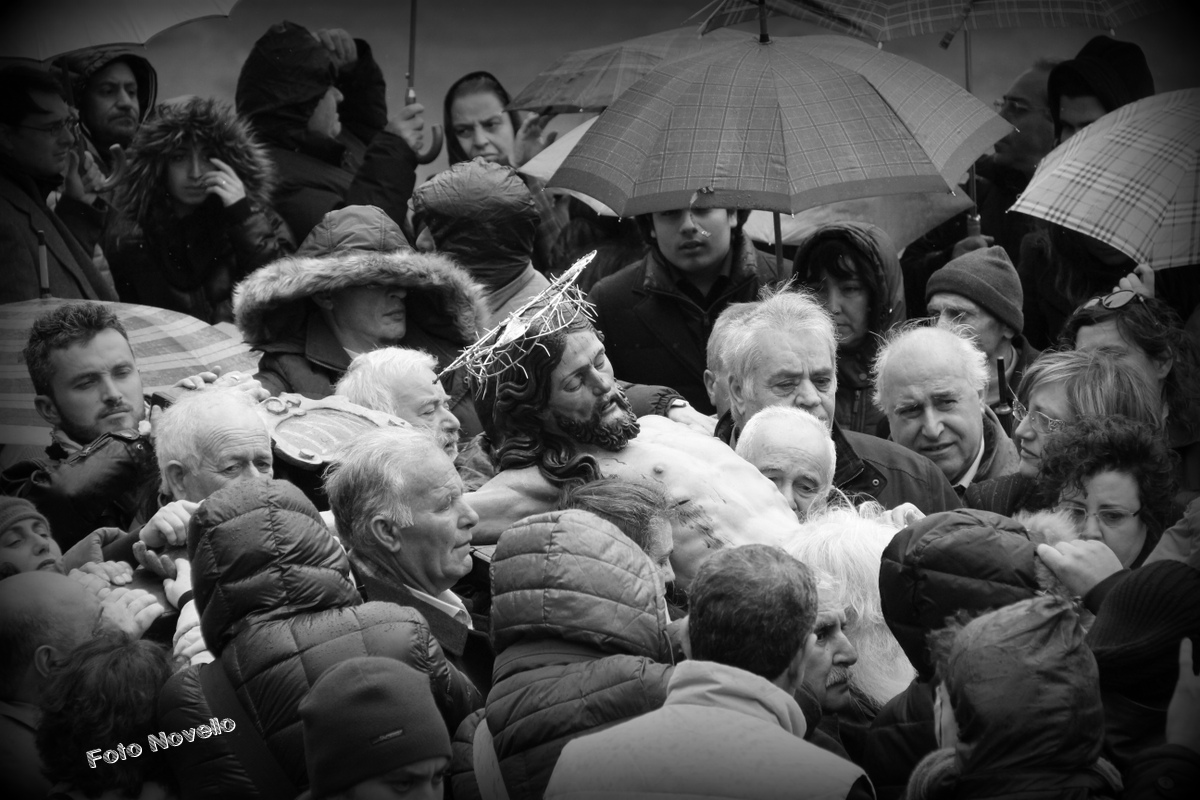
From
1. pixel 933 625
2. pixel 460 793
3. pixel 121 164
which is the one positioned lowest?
pixel 460 793

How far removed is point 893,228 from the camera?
6.83m

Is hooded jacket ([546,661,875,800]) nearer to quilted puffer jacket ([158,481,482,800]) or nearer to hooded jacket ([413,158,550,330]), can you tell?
quilted puffer jacket ([158,481,482,800])

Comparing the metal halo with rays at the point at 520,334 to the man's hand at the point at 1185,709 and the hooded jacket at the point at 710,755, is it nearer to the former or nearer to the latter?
the hooded jacket at the point at 710,755

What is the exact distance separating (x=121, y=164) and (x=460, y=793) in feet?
12.4

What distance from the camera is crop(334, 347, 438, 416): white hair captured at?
16.9 feet

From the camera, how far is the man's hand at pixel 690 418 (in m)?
5.15

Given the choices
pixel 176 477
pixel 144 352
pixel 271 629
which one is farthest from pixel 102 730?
pixel 144 352

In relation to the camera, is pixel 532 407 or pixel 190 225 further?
pixel 190 225

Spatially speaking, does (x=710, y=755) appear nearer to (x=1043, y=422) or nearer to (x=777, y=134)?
(x=1043, y=422)

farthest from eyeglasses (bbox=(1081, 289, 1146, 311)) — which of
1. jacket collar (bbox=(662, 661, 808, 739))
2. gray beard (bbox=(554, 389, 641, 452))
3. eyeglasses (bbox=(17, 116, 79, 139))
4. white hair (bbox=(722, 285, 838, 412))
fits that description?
eyeglasses (bbox=(17, 116, 79, 139))

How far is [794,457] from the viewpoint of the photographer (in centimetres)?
459

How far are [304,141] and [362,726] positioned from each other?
14.0ft

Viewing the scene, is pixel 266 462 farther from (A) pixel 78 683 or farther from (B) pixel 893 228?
(B) pixel 893 228

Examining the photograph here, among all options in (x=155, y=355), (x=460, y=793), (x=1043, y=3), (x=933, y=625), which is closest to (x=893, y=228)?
(x=1043, y=3)
